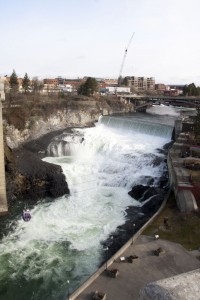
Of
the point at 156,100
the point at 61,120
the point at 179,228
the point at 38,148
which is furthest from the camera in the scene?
the point at 156,100

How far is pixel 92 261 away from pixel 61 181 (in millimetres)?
12297

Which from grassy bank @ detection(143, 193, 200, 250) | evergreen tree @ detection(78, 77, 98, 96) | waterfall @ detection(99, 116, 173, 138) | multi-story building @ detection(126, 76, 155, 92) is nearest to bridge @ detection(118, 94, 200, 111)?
evergreen tree @ detection(78, 77, 98, 96)

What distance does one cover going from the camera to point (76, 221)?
25.5m

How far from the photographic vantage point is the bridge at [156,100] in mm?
88144

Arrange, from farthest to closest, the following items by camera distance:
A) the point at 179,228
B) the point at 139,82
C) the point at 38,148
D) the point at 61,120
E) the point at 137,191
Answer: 1. the point at 139,82
2. the point at 61,120
3. the point at 38,148
4. the point at 137,191
5. the point at 179,228

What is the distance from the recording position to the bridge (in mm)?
88144

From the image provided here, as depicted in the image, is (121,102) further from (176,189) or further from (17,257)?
(17,257)

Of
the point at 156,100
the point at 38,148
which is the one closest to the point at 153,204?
the point at 38,148

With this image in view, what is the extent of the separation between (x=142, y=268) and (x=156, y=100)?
3304 inches

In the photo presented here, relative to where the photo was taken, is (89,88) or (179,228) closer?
(179,228)

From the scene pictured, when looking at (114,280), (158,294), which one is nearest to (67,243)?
(114,280)

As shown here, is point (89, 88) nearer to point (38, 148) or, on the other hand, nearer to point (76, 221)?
point (38, 148)

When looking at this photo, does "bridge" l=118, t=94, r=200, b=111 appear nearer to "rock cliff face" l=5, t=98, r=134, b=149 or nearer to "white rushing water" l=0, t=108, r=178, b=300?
"rock cliff face" l=5, t=98, r=134, b=149

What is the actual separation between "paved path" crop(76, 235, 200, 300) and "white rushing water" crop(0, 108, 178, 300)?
3.14m
